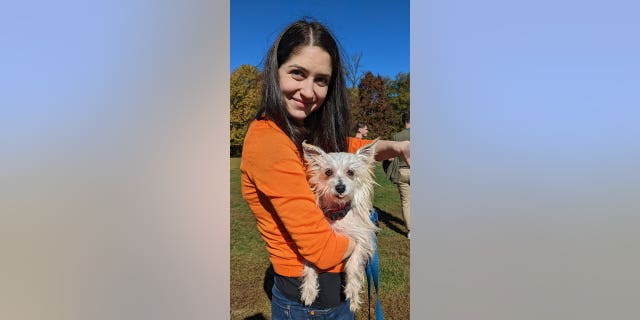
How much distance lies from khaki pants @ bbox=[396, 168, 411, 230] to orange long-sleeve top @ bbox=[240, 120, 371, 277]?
1.22 ft

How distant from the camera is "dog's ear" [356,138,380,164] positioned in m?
1.69

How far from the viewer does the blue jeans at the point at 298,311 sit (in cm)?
A: 160

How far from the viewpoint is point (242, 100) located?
1.79m

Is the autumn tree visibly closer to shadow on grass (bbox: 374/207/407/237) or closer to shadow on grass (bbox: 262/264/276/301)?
shadow on grass (bbox: 374/207/407/237)

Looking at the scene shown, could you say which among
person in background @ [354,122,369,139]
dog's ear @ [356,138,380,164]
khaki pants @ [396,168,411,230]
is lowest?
khaki pants @ [396,168,411,230]

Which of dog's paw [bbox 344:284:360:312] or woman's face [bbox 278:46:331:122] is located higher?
woman's face [bbox 278:46:331:122]

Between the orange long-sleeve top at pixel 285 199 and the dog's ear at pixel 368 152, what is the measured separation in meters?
0.24

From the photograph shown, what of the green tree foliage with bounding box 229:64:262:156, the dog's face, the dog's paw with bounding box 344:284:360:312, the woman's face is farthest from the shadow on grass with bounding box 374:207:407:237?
the green tree foliage with bounding box 229:64:262:156

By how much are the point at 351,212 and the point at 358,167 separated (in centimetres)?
18

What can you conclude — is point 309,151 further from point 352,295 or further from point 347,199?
point 352,295

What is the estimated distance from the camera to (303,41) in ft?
5.27

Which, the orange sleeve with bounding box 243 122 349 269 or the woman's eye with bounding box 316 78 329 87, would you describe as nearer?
the orange sleeve with bounding box 243 122 349 269

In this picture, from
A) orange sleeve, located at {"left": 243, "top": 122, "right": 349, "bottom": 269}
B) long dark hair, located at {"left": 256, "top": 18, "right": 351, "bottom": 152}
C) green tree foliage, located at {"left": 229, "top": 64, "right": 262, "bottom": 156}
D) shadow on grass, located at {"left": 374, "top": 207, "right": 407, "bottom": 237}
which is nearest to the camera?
orange sleeve, located at {"left": 243, "top": 122, "right": 349, "bottom": 269}
